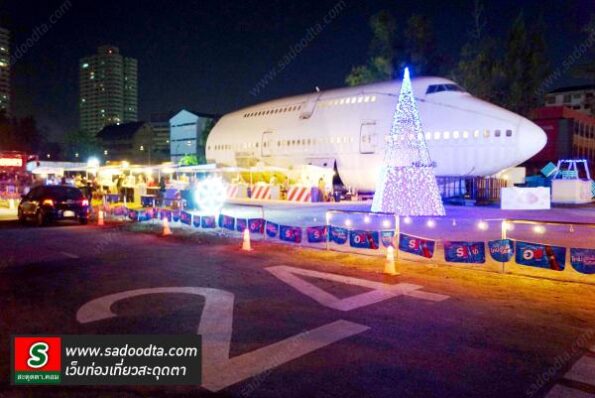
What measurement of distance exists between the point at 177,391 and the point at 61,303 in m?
4.06

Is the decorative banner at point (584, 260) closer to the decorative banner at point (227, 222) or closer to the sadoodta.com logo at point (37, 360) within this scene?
the sadoodta.com logo at point (37, 360)

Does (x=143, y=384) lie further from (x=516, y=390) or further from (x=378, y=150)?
(x=378, y=150)

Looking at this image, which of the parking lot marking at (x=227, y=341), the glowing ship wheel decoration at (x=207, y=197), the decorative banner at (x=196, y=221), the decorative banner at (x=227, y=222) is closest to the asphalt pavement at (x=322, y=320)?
the parking lot marking at (x=227, y=341)

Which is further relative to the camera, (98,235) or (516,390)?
(98,235)

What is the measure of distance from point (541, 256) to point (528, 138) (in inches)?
659

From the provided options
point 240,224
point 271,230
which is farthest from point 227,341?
point 240,224

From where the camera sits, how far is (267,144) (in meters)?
37.2

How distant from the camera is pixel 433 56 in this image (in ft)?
157

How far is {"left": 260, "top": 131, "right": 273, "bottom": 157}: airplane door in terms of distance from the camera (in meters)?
36.9

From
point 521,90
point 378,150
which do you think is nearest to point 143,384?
point 378,150

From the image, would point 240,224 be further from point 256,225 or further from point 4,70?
point 4,70

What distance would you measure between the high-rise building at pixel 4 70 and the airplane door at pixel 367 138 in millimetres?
160336

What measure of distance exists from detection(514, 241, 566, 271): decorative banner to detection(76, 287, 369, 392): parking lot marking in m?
4.96

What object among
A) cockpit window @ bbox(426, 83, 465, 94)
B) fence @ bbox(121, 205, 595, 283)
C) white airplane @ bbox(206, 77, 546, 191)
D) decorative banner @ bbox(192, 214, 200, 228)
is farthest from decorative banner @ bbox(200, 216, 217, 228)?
cockpit window @ bbox(426, 83, 465, 94)
